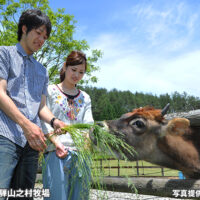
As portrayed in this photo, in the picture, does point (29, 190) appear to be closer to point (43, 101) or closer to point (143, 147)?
point (43, 101)

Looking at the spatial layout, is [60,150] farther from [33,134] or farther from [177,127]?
[177,127]

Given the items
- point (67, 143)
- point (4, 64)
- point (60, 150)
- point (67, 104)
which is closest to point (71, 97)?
point (67, 104)

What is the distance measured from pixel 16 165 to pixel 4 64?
878 millimetres

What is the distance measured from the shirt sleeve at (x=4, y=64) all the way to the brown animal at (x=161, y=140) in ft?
7.93

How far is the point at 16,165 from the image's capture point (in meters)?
2.13

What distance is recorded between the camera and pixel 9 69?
6.89 feet

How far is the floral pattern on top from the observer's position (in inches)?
98.6

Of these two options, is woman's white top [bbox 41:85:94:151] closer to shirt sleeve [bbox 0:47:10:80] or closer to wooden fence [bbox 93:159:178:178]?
wooden fence [bbox 93:159:178:178]

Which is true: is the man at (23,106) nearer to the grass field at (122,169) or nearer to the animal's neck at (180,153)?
the grass field at (122,169)

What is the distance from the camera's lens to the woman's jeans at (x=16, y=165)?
1918 millimetres

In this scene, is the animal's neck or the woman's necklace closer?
the woman's necklace

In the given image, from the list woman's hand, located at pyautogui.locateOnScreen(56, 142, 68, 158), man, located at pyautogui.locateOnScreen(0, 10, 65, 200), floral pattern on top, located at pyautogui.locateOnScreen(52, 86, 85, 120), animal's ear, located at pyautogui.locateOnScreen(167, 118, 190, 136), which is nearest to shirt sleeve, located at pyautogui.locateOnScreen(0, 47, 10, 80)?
man, located at pyautogui.locateOnScreen(0, 10, 65, 200)

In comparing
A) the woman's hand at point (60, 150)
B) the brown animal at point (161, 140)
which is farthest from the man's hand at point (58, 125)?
the brown animal at point (161, 140)

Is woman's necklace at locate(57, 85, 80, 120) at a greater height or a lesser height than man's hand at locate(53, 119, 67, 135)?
greater
